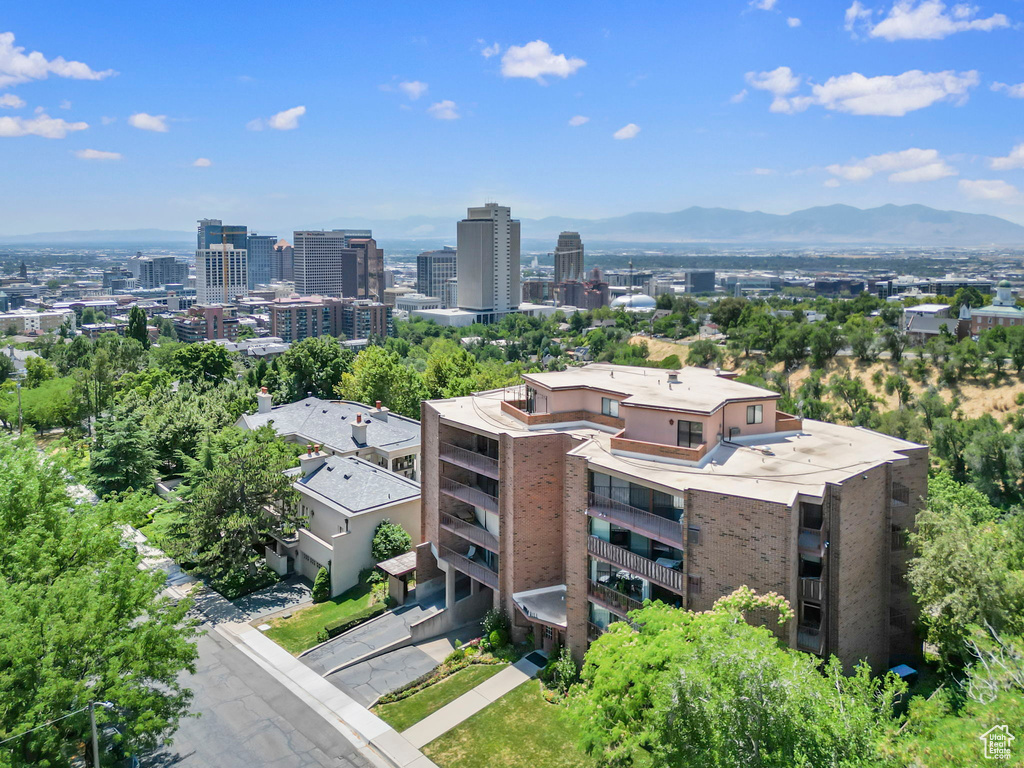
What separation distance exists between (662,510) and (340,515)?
2051 centimetres

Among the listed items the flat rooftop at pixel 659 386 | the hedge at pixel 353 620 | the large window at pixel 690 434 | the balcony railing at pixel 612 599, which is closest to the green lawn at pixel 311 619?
the hedge at pixel 353 620

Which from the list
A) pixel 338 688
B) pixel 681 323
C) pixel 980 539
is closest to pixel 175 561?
pixel 338 688

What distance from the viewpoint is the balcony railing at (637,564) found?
26.9 meters

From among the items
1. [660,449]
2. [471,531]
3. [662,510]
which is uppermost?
[660,449]

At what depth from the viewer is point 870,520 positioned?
28422mm

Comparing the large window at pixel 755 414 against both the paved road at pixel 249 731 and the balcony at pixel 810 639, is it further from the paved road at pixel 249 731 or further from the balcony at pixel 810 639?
the paved road at pixel 249 731

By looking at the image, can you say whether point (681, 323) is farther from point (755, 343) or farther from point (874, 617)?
point (874, 617)

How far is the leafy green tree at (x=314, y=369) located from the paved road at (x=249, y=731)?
5089 cm

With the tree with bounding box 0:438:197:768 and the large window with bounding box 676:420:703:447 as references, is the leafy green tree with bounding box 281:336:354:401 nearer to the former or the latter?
the tree with bounding box 0:438:197:768

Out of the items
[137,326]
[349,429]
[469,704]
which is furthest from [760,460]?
[137,326]

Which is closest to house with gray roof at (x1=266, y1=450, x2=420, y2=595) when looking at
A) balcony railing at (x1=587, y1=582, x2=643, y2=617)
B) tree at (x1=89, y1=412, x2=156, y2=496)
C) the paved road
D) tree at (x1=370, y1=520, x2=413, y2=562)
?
tree at (x1=370, y1=520, x2=413, y2=562)

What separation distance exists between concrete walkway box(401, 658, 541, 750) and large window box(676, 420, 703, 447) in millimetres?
12010

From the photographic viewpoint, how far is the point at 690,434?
1231 inches

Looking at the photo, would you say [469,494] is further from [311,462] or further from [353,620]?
[311,462]
